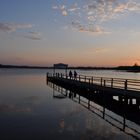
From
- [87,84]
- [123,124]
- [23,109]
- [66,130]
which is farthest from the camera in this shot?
[87,84]

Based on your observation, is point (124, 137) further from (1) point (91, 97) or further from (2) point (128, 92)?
(1) point (91, 97)

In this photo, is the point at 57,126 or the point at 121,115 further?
the point at 121,115

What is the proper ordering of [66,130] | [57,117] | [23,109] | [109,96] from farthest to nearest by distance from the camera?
[109,96] → [23,109] → [57,117] → [66,130]

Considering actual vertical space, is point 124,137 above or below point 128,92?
below

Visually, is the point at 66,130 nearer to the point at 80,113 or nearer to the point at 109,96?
the point at 80,113

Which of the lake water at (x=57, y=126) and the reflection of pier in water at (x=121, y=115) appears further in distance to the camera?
the reflection of pier in water at (x=121, y=115)

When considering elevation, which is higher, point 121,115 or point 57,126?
point 121,115

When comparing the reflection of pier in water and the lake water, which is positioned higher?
the reflection of pier in water

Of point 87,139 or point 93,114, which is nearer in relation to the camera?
point 87,139

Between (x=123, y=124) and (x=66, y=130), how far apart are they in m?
3.93

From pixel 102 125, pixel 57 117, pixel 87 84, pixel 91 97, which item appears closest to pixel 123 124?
pixel 102 125

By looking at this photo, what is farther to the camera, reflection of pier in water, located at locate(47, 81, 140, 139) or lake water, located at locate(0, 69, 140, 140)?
reflection of pier in water, located at locate(47, 81, 140, 139)

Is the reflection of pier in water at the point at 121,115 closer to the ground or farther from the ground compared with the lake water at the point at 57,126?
Result: farther from the ground

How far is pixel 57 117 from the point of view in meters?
21.8
